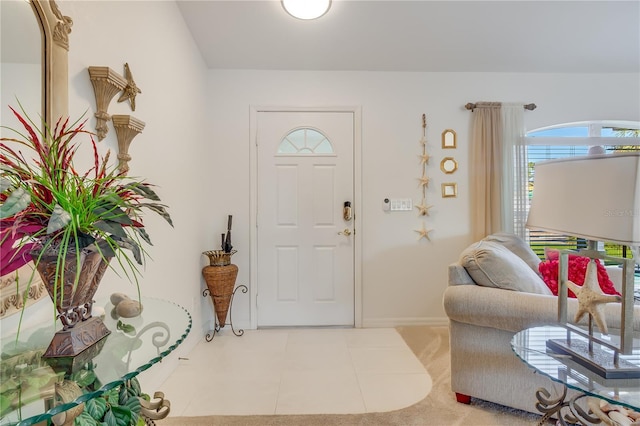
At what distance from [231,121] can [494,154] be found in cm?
252

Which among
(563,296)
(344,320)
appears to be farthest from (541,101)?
(344,320)

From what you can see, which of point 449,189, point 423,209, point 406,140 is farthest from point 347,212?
point 449,189

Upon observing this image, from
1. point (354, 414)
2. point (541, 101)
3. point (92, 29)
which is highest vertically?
point (541, 101)

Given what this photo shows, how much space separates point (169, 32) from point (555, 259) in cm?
309

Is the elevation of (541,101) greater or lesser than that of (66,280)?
greater

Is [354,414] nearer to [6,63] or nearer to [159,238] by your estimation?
[159,238]

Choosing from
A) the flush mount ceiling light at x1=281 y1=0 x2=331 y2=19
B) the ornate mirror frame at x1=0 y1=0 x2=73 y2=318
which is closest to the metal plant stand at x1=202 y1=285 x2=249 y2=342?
the ornate mirror frame at x1=0 y1=0 x2=73 y2=318

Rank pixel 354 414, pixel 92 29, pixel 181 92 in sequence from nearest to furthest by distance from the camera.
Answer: pixel 92 29
pixel 354 414
pixel 181 92

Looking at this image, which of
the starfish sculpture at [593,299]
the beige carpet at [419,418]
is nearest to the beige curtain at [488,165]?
the beige carpet at [419,418]

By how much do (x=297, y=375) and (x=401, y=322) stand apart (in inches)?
53.0

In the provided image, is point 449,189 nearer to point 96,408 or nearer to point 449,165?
point 449,165

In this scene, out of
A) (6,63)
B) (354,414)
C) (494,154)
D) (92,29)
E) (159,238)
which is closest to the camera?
(6,63)

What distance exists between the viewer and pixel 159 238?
2055 millimetres

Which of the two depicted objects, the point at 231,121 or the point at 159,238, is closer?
the point at 159,238
